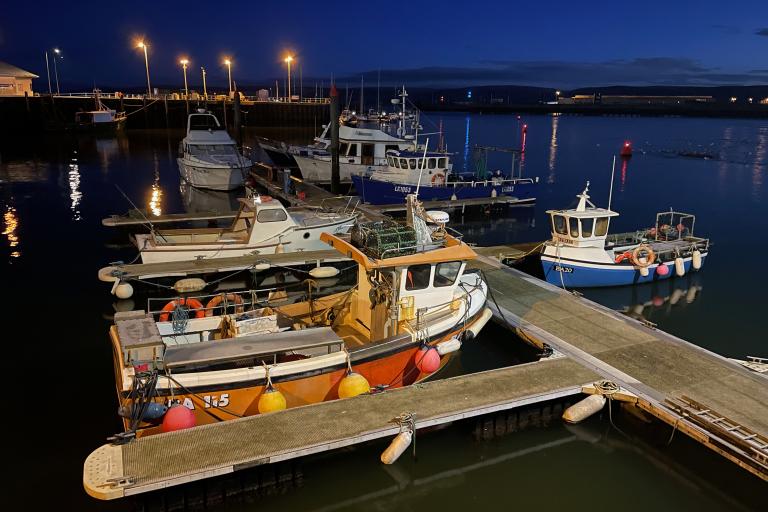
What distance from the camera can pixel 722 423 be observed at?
793 cm

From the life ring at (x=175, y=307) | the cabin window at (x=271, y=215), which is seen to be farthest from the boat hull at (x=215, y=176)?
the life ring at (x=175, y=307)

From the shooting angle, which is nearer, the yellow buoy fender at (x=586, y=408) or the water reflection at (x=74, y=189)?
the yellow buoy fender at (x=586, y=408)

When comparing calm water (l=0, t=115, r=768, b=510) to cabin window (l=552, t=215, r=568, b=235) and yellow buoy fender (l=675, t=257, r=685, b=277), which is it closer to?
yellow buoy fender (l=675, t=257, r=685, b=277)

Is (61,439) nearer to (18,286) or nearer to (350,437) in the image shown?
(350,437)

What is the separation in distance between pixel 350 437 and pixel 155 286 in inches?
430

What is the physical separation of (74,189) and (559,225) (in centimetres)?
2988

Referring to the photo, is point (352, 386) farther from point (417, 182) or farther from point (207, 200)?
point (207, 200)

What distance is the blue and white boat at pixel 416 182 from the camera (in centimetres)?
2645

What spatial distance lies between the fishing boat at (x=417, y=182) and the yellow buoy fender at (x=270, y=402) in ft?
61.4

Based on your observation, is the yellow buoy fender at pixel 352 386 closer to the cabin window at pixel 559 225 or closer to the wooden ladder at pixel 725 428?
the wooden ladder at pixel 725 428

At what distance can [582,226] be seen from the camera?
15500mm

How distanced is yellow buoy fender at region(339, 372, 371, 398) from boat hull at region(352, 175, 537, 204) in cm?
1809

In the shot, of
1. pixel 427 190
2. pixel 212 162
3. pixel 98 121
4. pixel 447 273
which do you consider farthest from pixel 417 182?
pixel 98 121

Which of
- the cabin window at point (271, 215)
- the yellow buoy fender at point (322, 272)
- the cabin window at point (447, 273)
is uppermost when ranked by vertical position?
the cabin window at point (447, 273)
